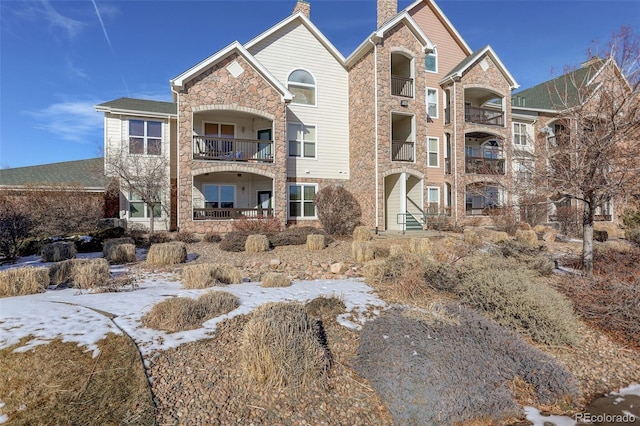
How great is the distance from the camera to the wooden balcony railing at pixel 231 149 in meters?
15.8

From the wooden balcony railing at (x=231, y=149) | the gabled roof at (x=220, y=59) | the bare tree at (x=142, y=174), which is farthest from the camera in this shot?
the bare tree at (x=142, y=174)

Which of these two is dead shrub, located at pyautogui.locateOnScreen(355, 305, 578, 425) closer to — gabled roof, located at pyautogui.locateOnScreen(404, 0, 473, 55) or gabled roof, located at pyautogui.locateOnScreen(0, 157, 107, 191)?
gabled roof, located at pyautogui.locateOnScreen(0, 157, 107, 191)

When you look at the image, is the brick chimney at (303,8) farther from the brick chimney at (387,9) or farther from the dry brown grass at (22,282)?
the dry brown grass at (22,282)

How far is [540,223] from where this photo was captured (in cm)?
1923

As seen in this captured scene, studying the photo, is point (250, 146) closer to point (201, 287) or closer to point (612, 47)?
point (201, 287)

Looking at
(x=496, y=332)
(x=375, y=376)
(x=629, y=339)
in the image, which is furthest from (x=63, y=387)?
(x=629, y=339)

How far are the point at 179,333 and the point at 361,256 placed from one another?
6469 millimetres

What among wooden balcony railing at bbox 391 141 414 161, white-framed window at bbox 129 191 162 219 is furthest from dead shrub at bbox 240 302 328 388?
white-framed window at bbox 129 191 162 219

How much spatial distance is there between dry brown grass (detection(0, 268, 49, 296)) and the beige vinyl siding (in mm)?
12767

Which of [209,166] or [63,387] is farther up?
[209,166]

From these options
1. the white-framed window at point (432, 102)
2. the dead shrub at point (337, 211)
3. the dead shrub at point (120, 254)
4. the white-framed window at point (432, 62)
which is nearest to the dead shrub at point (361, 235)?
the dead shrub at point (337, 211)

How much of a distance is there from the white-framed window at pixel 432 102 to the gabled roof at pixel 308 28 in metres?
6.11

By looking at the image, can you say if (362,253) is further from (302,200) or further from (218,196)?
(218,196)

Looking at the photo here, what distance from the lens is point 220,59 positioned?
602 inches
